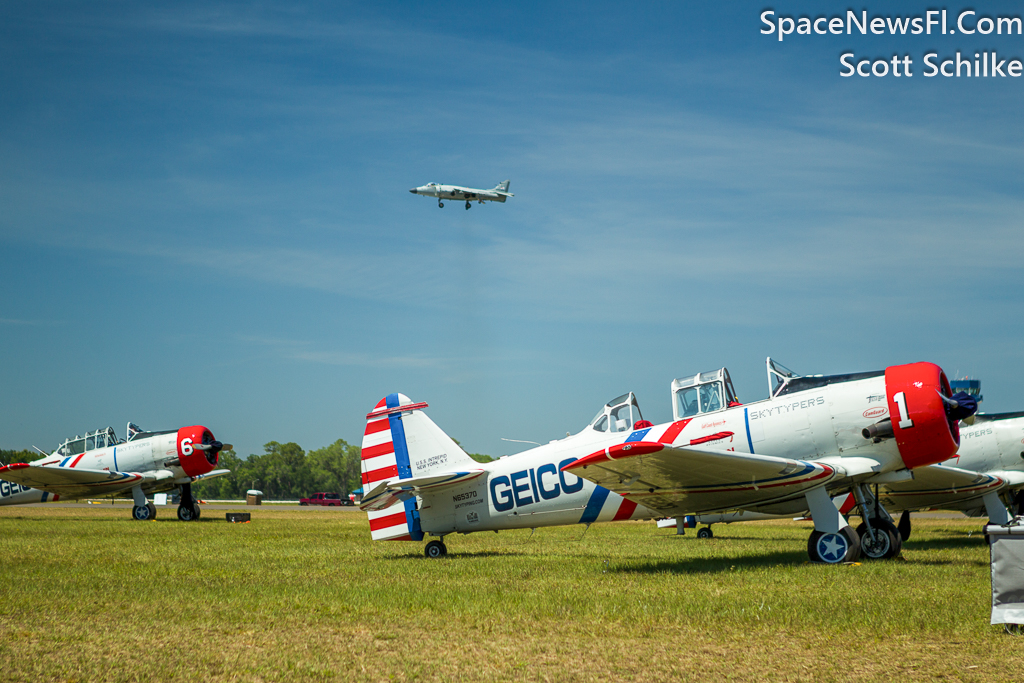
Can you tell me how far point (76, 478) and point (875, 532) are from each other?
27.6m

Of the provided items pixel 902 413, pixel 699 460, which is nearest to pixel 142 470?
pixel 699 460

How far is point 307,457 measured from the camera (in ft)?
470

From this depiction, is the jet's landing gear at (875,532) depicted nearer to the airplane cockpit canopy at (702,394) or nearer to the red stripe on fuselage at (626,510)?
the airplane cockpit canopy at (702,394)

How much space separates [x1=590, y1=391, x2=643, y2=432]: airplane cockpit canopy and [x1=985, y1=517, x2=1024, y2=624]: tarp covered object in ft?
26.2

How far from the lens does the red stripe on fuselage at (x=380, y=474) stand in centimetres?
1533

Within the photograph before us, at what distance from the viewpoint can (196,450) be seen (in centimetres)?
2947

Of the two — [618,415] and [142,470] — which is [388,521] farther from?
[142,470]

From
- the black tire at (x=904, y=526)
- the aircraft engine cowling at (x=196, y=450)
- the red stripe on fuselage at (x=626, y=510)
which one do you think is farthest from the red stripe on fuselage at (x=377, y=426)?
the aircraft engine cowling at (x=196, y=450)

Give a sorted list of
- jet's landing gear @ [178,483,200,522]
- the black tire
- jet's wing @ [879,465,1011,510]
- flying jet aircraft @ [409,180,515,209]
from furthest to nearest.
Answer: flying jet aircraft @ [409,180,515,209] < jet's landing gear @ [178,483,200,522] < the black tire < jet's wing @ [879,465,1011,510]

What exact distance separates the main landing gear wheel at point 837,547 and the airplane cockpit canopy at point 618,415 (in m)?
3.73

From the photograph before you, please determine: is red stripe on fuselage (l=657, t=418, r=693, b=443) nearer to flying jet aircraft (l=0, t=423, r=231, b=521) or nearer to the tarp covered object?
the tarp covered object

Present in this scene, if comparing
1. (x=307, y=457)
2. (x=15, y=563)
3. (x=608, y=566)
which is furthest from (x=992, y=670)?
(x=307, y=457)

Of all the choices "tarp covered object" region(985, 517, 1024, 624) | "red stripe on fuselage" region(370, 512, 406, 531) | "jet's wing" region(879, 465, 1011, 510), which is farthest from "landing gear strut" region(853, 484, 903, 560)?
"red stripe on fuselage" region(370, 512, 406, 531)

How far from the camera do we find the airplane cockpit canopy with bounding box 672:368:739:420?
13.2m
